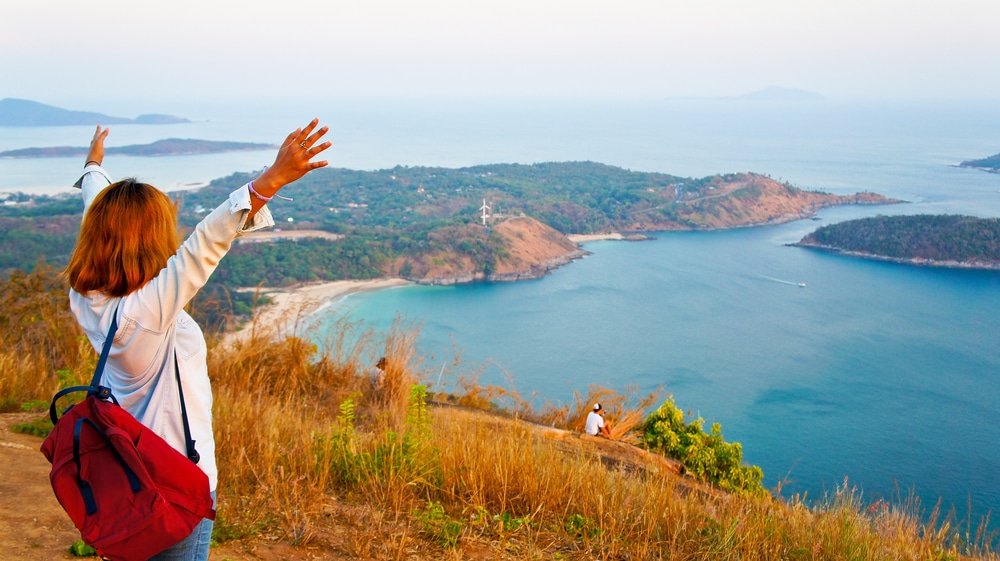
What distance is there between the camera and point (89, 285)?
4.98 feet

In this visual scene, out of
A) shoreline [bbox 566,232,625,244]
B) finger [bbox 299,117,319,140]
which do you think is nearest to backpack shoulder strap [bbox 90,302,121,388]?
finger [bbox 299,117,319,140]

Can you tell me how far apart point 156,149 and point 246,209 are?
8462 centimetres

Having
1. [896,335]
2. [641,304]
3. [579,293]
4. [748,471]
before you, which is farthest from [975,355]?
[748,471]

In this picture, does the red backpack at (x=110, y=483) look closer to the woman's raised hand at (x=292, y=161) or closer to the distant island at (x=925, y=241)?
the woman's raised hand at (x=292, y=161)

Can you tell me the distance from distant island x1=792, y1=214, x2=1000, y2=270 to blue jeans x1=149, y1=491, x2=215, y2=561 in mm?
52366

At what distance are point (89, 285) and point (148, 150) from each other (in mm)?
84569

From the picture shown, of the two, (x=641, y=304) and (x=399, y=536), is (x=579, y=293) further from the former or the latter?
(x=399, y=536)

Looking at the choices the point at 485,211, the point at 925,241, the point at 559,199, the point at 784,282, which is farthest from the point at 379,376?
the point at 559,199

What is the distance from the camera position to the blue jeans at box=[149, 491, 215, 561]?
1540 mm

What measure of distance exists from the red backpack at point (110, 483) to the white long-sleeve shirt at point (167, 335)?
0.10 metres

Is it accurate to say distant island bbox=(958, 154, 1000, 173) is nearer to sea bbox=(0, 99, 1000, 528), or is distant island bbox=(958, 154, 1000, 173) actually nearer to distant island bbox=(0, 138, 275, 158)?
sea bbox=(0, 99, 1000, 528)

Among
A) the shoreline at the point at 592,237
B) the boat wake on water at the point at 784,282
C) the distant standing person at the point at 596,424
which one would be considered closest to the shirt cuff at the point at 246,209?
the distant standing person at the point at 596,424

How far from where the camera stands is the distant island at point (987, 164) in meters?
73.4

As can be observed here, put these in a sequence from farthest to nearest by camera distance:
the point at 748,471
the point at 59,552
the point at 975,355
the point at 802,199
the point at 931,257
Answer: the point at 802,199 → the point at 931,257 → the point at 975,355 → the point at 748,471 → the point at 59,552
